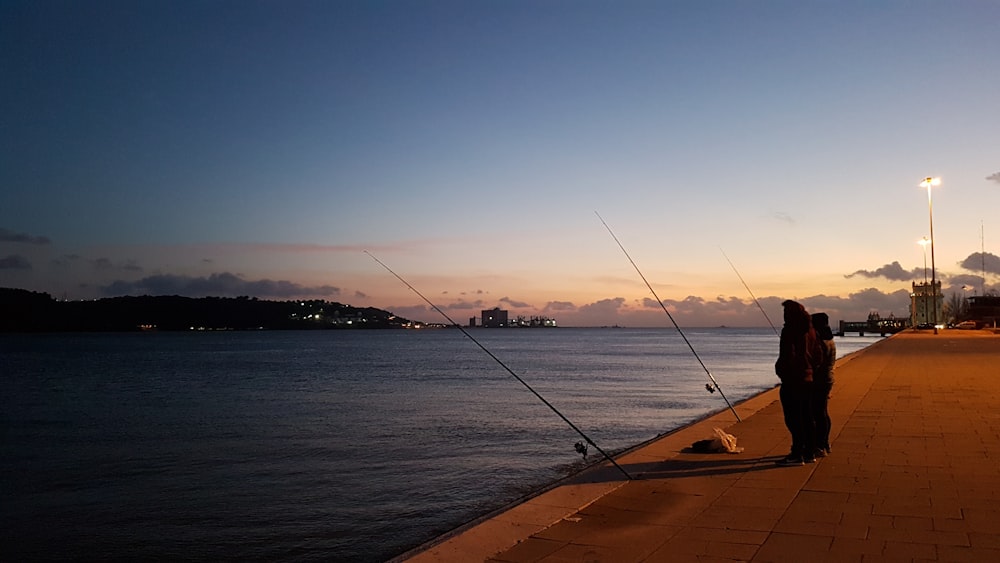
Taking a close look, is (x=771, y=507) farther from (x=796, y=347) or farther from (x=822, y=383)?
(x=822, y=383)

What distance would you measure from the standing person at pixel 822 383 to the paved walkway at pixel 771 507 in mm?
214

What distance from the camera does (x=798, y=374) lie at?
7.51m

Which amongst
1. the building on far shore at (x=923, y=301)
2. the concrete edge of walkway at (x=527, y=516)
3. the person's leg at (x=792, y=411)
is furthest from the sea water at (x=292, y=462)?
the building on far shore at (x=923, y=301)

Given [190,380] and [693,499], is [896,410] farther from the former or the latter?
[190,380]

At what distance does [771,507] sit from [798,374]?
2.03 meters

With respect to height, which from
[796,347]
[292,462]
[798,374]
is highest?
[796,347]

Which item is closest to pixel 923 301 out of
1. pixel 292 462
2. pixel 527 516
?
pixel 292 462

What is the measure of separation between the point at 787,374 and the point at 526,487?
14.4 ft

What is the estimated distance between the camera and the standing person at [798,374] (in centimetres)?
750

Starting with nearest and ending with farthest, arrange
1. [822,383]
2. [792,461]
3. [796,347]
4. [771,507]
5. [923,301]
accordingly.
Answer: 1. [771,507]
2. [796,347]
3. [792,461]
4. [822,383]
5. [923,301]

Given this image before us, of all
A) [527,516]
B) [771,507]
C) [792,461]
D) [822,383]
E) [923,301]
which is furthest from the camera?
[923,301]

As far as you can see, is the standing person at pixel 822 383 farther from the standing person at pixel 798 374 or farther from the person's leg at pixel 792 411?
the person's leg at pixel 792 411

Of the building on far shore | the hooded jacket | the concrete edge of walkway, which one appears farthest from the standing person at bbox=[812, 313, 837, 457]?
the building on far shore

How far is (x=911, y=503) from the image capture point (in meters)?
5.92
